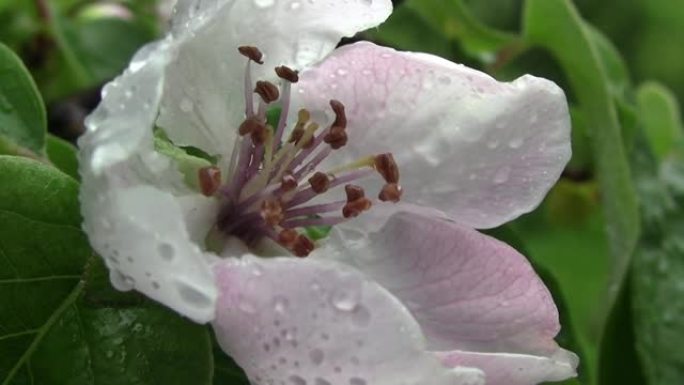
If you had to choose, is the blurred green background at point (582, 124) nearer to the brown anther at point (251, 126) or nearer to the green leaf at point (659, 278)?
the green leaf at point (659, 278)

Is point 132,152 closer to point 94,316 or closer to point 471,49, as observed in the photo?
point 94,316

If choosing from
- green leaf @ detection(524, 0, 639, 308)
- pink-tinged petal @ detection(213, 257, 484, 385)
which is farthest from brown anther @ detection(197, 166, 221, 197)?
green leaf @ detection(524, 0, 639, 308)

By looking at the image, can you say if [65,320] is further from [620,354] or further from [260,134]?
[620,354]

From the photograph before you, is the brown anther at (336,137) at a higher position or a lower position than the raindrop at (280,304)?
lower

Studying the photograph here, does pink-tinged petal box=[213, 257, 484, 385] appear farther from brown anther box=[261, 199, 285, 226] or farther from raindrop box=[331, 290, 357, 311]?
brown anther box=[261, 199, 285, 226]

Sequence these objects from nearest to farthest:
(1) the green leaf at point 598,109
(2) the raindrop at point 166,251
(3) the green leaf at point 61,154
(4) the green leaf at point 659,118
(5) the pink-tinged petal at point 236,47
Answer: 1. (2) the raindrop at point 166,251
2. (5) the pink-tinged petal at point 236,47
3. (3) the green leaf at point 61,154
4. (1) the green leaf at point 598,109
5. (4) the green leaf at point 659,118

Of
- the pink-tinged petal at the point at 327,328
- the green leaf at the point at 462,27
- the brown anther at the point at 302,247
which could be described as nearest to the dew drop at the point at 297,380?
the pink-tinged petal at the point at 327,328

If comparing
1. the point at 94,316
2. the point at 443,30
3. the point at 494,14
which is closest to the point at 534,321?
the point at 94,316

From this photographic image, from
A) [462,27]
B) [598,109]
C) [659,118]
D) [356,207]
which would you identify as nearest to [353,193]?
[356,207]
